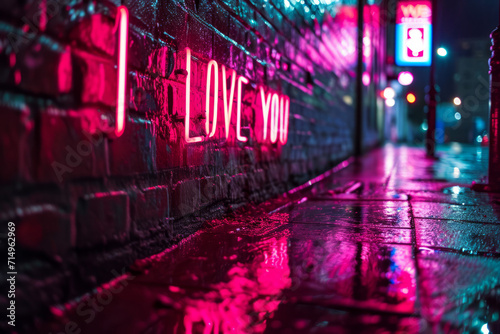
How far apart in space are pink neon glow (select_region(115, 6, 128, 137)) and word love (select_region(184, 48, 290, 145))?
714mm

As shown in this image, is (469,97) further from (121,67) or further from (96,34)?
(96,34)

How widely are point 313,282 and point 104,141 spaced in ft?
3.70

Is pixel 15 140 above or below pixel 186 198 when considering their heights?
above

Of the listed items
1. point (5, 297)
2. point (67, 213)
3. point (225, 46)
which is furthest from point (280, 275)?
point (225, 46)

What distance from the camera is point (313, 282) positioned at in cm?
193

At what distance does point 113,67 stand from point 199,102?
39.1 inches

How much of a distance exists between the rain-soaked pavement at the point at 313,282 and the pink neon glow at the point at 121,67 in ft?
2.35

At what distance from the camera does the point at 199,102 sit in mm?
2920

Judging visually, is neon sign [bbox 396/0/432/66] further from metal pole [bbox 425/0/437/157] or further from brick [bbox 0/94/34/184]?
brick [bbox 0/94/34/184]

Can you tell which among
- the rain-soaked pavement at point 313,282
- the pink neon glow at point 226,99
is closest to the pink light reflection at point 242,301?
the rain-soaked pavement at point 313,282

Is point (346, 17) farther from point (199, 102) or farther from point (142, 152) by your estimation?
point (142, 152)

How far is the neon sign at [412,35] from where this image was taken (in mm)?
15609

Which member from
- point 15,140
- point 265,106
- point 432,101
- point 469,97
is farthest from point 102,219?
point 469,97

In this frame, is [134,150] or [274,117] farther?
[274,117]
